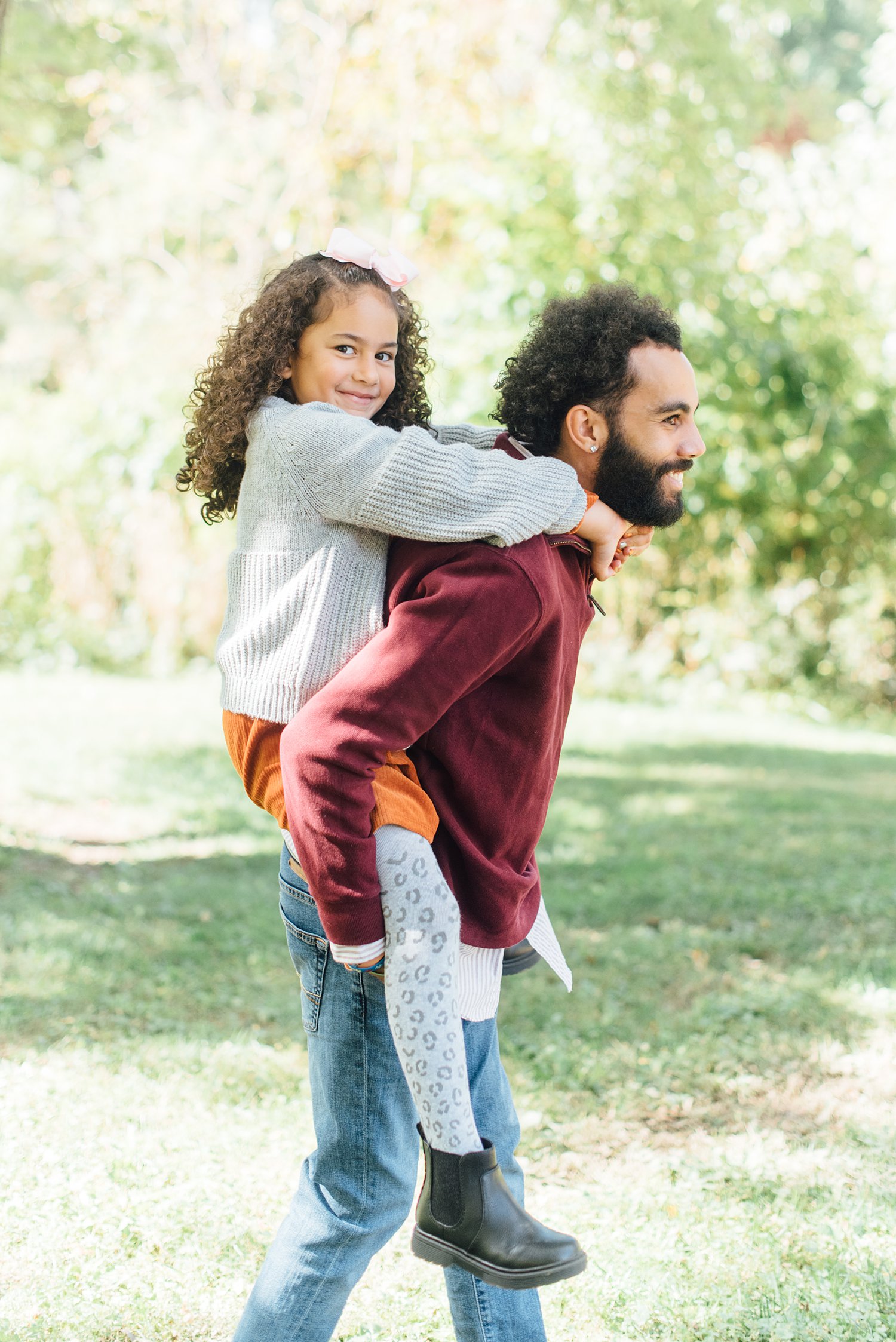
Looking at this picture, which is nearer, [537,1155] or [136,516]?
[537,1155]

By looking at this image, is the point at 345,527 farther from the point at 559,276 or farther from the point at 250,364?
the point at 559,276

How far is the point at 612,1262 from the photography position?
2.86 meters

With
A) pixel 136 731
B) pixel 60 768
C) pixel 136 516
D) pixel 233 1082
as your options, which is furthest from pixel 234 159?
pixel 233 1082

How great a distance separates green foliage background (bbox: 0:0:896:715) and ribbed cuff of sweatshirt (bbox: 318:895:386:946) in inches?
318

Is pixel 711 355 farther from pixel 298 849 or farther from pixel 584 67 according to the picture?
pixel 298 849

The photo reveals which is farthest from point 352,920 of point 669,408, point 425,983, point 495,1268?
point 669,408

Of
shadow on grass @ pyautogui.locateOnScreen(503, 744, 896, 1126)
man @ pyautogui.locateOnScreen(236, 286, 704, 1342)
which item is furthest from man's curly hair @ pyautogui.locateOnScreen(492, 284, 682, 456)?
shadow on grass @ pyautogui.locateOnScreen(503, 744, 896, 1126)

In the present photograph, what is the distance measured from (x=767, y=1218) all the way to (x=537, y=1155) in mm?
654

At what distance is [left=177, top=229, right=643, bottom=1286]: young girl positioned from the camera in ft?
5.72

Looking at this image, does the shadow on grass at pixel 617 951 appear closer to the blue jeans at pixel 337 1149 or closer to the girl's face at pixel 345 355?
the blue jeans at pixel 337 1149

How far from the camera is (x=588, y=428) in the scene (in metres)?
1.98

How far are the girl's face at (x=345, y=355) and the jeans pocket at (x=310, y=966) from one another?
33.5 inches

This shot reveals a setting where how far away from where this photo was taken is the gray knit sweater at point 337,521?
1746mm

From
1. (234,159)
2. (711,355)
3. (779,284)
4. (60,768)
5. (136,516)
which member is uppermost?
(234,159)
